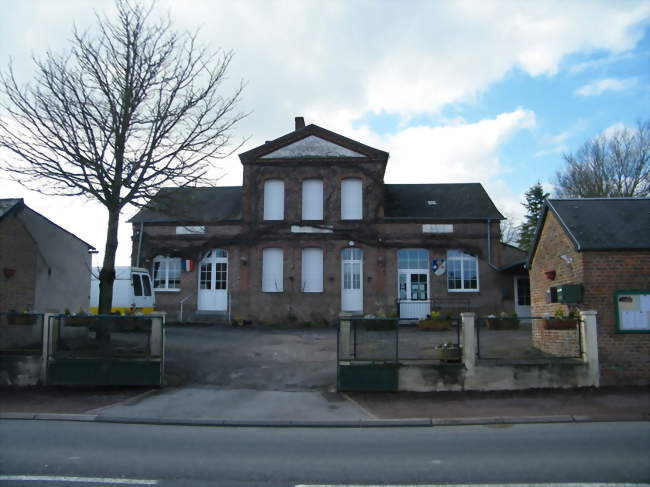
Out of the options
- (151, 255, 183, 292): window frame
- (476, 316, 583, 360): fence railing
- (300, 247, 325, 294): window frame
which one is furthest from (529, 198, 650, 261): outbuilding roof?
(151, 255, 183, 292): window frame

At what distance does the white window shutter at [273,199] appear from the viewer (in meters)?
26.3

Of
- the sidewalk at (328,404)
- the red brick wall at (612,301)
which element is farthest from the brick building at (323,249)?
the sidewalk at (328,404)

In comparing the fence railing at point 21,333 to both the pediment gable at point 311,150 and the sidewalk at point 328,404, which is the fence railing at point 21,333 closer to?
the sidewalk at point 328,404

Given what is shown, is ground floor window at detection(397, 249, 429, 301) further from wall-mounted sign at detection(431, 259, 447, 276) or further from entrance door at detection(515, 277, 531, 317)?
entrance door at detection(515, 277, 531, 317)

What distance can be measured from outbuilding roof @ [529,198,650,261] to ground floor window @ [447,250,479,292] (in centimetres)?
1110

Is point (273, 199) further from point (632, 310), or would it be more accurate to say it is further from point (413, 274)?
point (632, 310)

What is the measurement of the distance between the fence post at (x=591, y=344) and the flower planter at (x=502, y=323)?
1.61m

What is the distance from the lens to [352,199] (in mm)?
26094

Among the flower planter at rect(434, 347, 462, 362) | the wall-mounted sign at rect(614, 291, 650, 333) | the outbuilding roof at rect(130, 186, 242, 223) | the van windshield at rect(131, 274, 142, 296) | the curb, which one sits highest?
the outbuilding roof at rect(130, 186, 242, 223)

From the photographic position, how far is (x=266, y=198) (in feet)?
86.6

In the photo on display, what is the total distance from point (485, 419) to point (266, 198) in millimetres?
18649

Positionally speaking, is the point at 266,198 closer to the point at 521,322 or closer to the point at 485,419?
the point at 521,322

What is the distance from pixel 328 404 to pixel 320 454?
11.8 feet

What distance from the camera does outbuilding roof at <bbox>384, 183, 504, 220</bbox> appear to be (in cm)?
2584
